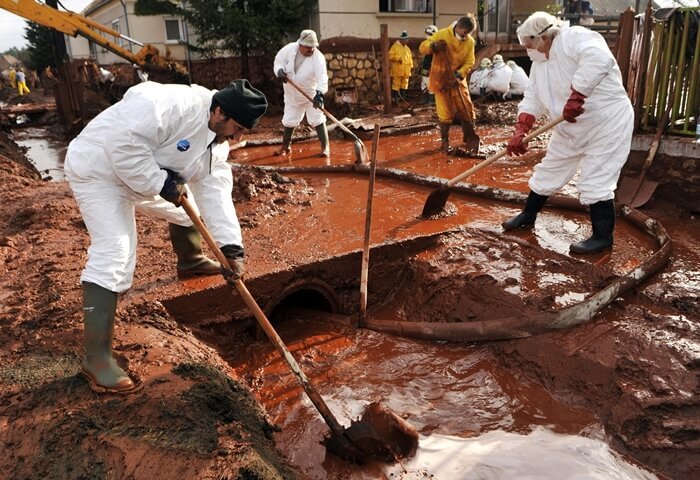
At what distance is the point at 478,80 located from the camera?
14.4m

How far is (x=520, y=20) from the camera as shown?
17.7m

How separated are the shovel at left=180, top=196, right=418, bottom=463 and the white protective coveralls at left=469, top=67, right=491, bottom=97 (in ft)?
42.9

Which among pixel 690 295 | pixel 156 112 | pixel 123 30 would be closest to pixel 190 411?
pixel 156 112

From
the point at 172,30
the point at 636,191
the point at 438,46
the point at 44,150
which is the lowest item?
the point at 44,150

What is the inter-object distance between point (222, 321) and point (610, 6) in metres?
48.8

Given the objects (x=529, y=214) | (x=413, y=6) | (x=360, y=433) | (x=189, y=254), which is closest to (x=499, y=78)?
(x=413, y=6)

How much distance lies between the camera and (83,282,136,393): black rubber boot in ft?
8.76

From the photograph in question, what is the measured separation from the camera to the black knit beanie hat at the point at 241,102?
9.13 ft

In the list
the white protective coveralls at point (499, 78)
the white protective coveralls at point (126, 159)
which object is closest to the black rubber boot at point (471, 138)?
the white protective coveralls at point (126, 159)

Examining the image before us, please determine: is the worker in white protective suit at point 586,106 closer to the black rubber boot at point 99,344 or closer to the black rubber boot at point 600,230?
the black rubber boot at point 600,230

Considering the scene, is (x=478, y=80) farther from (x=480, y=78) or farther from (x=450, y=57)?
(x=450, y=57)

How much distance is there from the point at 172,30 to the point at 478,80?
1204 centimetres

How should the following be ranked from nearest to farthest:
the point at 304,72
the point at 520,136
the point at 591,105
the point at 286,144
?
the point at 591,105 < the point at 520,136 < the point at 304,72 < the point at 286,144

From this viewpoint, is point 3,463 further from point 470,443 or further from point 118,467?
point 470,443
